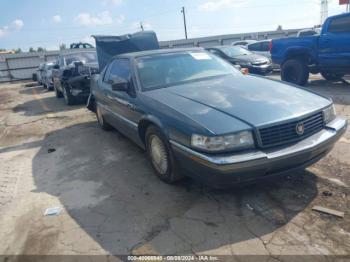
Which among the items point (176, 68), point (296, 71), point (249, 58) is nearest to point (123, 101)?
point (176, 68)

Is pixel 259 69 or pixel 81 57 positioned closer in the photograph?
pixel 81 57

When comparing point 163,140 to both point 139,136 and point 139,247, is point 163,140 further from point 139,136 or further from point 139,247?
point 139,247

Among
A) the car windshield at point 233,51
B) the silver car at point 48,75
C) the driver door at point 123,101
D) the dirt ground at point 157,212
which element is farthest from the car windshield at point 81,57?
the dirt ground at point 157,212

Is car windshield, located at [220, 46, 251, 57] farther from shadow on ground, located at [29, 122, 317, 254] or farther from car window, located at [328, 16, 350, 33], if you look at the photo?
shadow on ground, located at [29, 122, 317, 254]

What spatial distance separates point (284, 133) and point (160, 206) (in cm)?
150

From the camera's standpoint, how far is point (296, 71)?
31.4 feet

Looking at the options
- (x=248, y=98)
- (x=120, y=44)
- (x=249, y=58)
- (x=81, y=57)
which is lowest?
(x=249, y=58)

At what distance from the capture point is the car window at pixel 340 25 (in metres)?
8.24

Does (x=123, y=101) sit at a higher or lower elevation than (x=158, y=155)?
higher

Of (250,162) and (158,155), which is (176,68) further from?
(250,162)

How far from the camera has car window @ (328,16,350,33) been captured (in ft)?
27.0

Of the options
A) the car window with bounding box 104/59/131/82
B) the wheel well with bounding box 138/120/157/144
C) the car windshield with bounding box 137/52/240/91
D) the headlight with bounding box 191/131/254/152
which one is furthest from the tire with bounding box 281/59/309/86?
the headlight with bounding box 191/131/254/152

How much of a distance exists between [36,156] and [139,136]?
93.8 inches

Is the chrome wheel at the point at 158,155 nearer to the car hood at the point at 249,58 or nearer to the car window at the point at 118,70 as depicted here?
the car window at the point at 118,70
